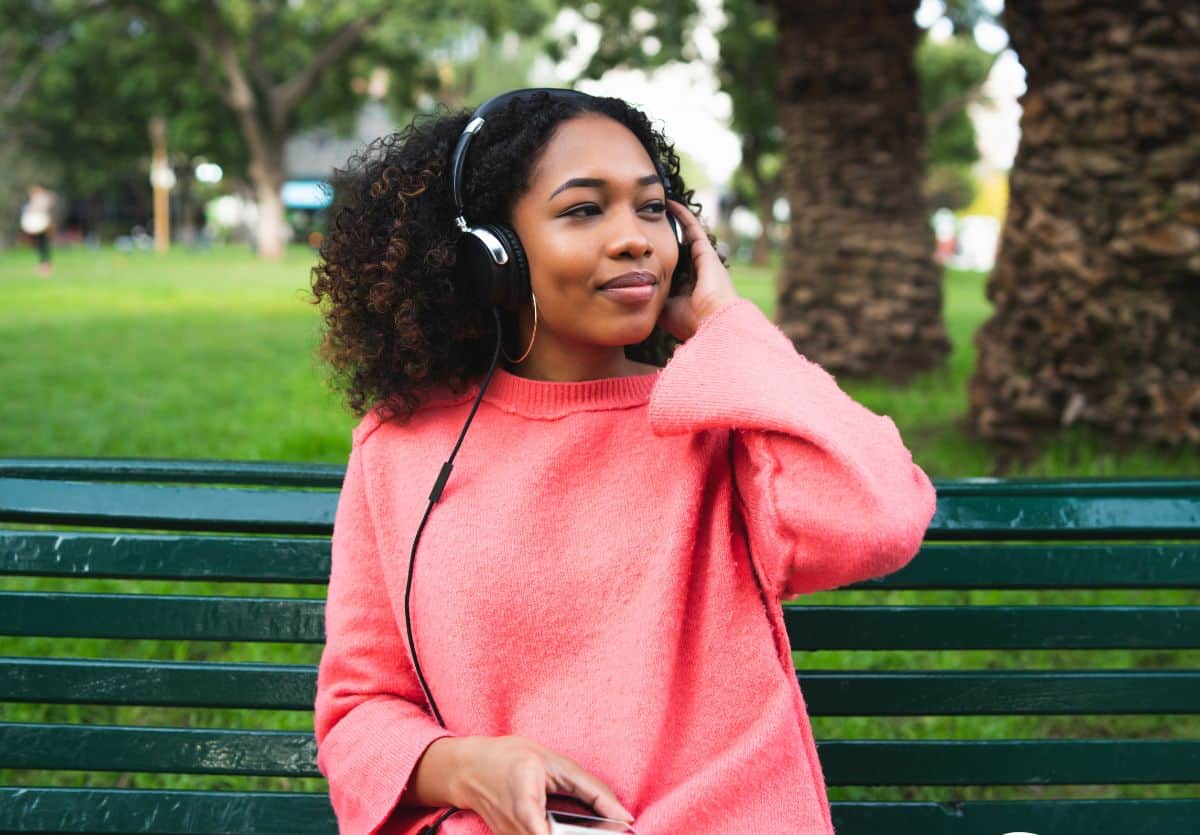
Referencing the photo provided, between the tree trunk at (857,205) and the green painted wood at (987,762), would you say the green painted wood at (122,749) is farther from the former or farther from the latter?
the tree trunk at (857,205)

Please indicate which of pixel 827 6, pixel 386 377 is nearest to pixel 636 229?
pixel 386 377

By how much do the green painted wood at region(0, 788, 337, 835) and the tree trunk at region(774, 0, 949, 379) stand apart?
539 cm

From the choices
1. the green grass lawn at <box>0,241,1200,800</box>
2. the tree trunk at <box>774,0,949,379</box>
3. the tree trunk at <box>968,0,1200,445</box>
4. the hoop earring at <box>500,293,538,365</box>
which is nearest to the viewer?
the hoop earring at <box>500,293,538,365</box>

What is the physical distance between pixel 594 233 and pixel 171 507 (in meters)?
0.89

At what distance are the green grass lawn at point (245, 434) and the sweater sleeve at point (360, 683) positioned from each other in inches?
22.5

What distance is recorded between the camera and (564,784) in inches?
64.1

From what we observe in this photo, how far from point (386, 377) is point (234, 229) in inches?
2794

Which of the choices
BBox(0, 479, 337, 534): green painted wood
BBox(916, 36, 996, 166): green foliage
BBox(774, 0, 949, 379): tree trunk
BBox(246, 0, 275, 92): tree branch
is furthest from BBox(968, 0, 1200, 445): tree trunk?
BBox(246, 0, 275, 92): tree branch

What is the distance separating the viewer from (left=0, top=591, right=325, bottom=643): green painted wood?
2.08 metres

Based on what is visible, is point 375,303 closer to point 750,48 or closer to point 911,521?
point 911,521

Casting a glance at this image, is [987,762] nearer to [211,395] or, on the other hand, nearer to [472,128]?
[472,128]

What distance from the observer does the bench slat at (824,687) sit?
2.08m

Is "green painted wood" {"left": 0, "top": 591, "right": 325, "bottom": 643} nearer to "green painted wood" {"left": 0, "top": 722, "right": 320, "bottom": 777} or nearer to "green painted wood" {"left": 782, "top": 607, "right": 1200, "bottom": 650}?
"green painted wood" {"left": 0, "top": 722, "right": 320, "bottom": 777}

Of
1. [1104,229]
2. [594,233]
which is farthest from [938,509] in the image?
[1104,229]
